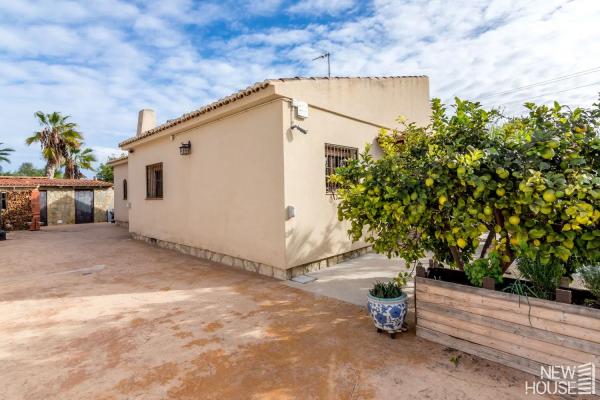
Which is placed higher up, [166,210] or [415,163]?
[415,163]

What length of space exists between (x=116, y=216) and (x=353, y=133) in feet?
58.6

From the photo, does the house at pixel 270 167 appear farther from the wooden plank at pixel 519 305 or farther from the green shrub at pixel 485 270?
the green shrub at pixel 485 270

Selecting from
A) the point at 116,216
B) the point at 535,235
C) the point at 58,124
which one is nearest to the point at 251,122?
the point at 535,235

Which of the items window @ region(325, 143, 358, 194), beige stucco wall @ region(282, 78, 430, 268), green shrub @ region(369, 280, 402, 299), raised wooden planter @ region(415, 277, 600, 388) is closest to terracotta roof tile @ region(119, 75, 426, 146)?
beige stucco wall @ region(282, 78, 430, 268)

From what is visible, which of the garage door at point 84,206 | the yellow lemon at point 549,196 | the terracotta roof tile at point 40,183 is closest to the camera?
the yellow lemon at point 549,196

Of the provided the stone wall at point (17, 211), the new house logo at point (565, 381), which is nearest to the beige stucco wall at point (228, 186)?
the new house logo at point (565, 381)

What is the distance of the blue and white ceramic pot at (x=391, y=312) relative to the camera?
3.67 metres

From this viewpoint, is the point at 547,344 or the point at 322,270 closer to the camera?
the point at 547,344

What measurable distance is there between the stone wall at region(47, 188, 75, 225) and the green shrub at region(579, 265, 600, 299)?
87.2 ft

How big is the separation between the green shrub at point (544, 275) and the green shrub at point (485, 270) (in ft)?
0.92

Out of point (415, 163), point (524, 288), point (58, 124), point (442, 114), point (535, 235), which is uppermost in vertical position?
point (58, 124)

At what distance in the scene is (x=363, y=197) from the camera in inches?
149

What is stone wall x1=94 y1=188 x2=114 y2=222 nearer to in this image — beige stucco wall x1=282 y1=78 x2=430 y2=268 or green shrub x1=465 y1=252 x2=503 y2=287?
beige stucco wall x1=282 y1=78 x2=430 y2=268

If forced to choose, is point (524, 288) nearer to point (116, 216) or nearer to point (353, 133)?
point (353, 133)
